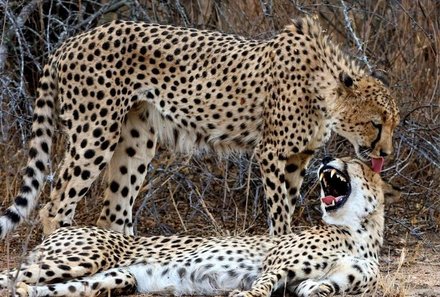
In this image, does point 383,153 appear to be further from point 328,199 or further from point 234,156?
point 234,156

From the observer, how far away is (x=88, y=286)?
15.0 ft

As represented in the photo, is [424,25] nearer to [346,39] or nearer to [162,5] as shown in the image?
[346,39]

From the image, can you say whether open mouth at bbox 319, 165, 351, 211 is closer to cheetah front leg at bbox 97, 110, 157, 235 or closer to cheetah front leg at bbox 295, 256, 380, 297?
cheetah front leg at bbox 295, 256, 380, 297

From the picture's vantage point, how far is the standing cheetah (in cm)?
559

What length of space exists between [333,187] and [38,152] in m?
1.66

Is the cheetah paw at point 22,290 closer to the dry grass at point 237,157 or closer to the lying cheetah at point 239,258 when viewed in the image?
the lying cheetah at point 239,258

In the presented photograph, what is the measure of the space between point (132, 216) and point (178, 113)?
0.80 metres

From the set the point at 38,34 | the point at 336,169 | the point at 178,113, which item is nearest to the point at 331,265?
the point at 336,169

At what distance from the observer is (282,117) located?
5.55 m

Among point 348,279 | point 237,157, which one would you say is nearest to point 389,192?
point 348,279

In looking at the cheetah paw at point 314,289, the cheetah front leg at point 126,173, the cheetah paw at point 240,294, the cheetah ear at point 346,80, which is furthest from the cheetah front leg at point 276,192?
the cheetah paw at point 240,294

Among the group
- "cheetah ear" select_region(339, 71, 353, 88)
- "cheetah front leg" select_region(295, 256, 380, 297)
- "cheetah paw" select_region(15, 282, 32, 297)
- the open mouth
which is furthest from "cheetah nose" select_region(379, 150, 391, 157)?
"cheetah paw" select_region(15, 282, 32, 297)

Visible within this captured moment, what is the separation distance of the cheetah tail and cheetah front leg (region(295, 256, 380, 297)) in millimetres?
1617

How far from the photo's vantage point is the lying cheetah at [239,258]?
4.55 metres
